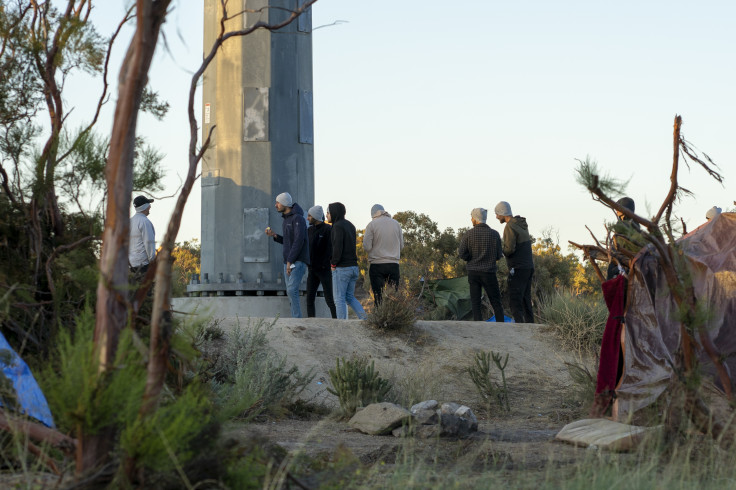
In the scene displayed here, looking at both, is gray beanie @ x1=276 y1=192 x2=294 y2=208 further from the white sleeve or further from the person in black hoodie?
the white sleeve

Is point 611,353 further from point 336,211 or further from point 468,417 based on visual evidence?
point 336,211

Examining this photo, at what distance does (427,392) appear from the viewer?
8.98 m

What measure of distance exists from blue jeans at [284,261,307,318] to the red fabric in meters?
5.68

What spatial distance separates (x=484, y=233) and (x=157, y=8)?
866 cm

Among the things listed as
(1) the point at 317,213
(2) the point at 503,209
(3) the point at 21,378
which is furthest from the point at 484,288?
(3) the point at 21,378

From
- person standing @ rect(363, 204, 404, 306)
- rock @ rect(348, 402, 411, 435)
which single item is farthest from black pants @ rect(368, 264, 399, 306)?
rock @ rect(348, 402, 411, 435)

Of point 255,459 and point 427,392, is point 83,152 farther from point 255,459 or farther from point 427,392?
point 427,392

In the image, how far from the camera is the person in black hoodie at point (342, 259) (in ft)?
37.9

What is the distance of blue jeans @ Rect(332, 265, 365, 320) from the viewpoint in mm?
11609

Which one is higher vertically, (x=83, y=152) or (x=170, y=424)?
(x=83, y=152)

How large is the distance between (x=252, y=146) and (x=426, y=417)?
699cm

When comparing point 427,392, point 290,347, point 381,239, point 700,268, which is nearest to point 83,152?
point 700,268

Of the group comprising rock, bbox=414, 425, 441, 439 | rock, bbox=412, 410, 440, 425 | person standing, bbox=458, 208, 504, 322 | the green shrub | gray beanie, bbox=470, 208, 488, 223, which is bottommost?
rock, bbox=414, 425, 441, 439

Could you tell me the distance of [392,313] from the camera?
11281mm
